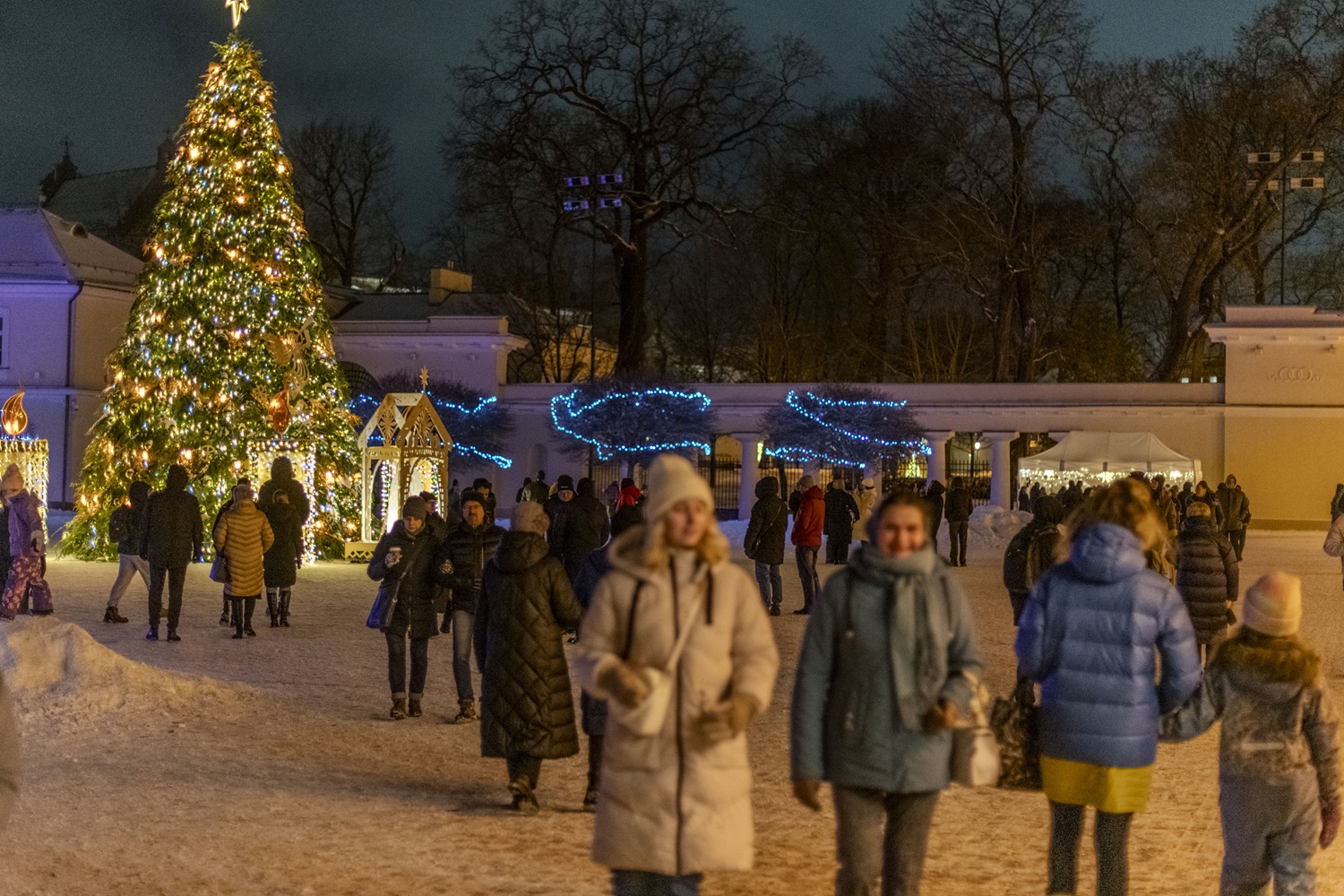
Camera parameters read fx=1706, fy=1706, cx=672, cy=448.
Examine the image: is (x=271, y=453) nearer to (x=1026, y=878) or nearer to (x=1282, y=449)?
(x=1026, y=878)

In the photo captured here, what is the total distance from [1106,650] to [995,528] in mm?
28390

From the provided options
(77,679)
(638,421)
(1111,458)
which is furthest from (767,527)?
(638,421)

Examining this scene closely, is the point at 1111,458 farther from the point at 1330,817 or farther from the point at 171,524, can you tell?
the point at 1330,817

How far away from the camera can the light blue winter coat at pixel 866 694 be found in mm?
5035

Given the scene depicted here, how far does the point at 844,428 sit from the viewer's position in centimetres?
4153

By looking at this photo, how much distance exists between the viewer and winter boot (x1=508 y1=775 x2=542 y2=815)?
324 inches

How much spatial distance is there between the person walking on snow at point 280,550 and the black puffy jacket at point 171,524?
1112 millimetres

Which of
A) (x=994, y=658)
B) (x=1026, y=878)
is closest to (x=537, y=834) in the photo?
(x=1026, y=878)

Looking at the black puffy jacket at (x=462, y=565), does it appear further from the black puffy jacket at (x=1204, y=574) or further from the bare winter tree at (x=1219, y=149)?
the bare winter tree at (x=1219, y=149)

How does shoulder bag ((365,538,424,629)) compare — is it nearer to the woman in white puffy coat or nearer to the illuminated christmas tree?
the woman in white puffy coat

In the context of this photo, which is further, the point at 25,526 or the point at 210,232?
the point at 210,232

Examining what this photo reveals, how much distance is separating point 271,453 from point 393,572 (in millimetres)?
16152

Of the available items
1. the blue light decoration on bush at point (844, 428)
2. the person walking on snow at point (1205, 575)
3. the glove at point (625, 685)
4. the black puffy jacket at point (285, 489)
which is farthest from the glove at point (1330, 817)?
the blue light decoration on bush at point (844, 428)

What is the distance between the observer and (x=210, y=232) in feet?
86.7
